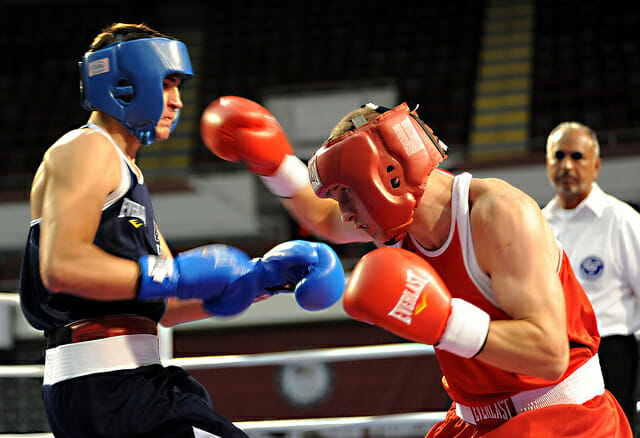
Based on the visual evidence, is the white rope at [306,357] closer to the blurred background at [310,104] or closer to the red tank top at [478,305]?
the red tank top at [478,305]

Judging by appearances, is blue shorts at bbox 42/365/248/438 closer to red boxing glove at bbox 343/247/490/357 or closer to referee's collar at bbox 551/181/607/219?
red boxing glove at bbox 343/247/490/357

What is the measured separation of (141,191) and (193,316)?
42 cm

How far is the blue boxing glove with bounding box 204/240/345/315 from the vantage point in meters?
1.61

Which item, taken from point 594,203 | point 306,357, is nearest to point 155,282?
point 306,357

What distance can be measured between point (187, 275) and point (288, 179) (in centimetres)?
61

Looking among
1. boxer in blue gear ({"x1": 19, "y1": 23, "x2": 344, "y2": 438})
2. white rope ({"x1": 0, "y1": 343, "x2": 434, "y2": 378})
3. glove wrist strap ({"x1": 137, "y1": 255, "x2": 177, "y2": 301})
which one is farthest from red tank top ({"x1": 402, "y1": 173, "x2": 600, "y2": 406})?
white rope ({"x1": 0, "y1": 343, "x2": 434, "y2": 378})

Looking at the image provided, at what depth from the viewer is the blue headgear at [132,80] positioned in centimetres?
169

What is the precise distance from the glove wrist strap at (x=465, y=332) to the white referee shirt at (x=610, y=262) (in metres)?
1.60

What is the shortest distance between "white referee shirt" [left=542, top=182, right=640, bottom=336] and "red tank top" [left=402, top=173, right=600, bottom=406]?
1.23m

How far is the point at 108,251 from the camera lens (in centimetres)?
159

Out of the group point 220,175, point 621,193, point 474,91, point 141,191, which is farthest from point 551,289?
point 474,91

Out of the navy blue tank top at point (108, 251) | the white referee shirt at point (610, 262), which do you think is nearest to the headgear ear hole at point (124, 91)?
the navy blue tank top at point (108, 251)

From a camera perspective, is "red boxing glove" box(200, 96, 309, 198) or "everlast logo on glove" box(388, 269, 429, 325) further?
"red boxing glove" box(200, 96, 309, 198)

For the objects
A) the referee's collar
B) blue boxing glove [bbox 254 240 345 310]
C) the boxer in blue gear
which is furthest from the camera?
the referee's collar
